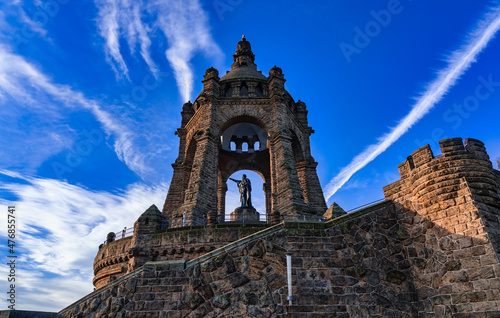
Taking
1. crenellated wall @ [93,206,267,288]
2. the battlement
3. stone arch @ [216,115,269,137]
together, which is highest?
stone arch @ [216,115,269,137]

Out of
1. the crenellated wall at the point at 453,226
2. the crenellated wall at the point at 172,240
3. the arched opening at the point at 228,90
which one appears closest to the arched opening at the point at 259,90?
the arched opening at the point at 228,90

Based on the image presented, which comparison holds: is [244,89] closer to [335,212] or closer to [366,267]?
[335,212]

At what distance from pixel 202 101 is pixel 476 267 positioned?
62.7ft

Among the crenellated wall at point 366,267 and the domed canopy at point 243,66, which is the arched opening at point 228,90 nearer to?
the domed canopy at point 243,66

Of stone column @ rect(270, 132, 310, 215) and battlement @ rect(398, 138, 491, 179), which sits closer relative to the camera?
battlement @ rect(398, 138, 491, 179)

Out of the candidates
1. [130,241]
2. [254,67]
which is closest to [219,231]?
[130,241]

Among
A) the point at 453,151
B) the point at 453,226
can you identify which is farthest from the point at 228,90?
the point at 453,226

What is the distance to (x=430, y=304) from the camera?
7.94m

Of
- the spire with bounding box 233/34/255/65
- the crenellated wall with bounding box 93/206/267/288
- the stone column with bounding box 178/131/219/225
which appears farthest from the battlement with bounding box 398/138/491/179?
the spire with bounding box 233/34/255/65

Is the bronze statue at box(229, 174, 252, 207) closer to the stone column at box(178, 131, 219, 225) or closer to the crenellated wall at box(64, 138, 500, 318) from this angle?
the stone column at box(178, 131, 219, 225)

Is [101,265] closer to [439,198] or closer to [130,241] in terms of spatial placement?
[130,241]

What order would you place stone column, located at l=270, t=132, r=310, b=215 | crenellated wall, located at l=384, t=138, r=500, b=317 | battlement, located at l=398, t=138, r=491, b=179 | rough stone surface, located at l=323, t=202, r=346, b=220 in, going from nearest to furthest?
1. crenellated wall, located at l=384, t=138, r=500, b=317
2. battlement, located at l=398, t=138, r=491, b=179
3. rough stone surface, located at l=323, t=202, r=346, b=220
4. stone column, located at l=270, t=132, r=310, b=215

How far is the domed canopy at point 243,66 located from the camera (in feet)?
81.9

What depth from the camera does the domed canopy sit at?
25.0 metres
